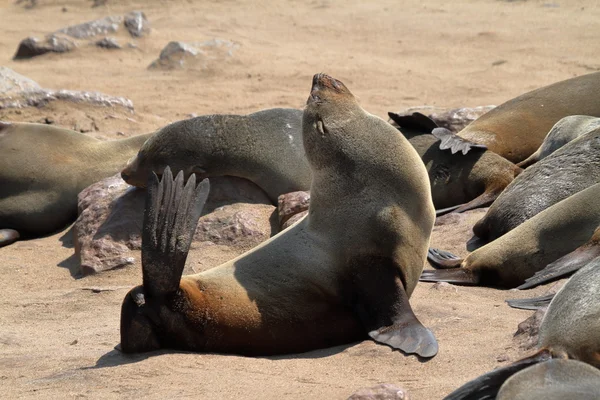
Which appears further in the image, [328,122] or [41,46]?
[41,46]

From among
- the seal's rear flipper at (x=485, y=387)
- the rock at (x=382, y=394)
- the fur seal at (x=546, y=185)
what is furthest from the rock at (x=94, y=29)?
the seal's rear flipper at (x=485, y=387)

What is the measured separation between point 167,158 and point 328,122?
2485 mm

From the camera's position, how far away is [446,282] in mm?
5551

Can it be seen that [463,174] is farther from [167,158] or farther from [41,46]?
[41,46]

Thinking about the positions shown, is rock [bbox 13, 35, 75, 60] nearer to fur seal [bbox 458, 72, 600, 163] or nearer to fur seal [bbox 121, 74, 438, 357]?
fur seal [bbox 458, 72, 600, 163]

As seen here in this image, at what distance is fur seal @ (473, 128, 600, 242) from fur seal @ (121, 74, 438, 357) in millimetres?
1600

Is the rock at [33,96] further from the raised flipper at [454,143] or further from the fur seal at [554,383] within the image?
the fur seal at [554,383]

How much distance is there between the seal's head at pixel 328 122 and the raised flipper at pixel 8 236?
3686mm

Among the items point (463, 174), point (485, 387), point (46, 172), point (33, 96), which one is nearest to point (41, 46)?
point (33, 96)

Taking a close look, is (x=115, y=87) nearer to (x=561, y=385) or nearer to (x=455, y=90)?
(x=455, y=90)

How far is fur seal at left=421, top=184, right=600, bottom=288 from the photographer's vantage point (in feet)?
18.0

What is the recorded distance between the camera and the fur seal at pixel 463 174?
7320 millimetres

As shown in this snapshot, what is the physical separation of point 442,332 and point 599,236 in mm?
1090

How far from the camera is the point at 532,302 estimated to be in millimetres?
4723
